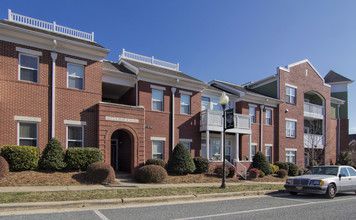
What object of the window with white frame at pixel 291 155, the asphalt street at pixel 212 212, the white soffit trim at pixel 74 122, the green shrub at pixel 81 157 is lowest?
the window with white frame at pixel 291 155

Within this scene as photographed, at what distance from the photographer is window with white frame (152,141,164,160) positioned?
18.9 metres

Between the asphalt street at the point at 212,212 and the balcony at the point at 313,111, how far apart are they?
21827 mm

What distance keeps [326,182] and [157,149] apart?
10.8 metres

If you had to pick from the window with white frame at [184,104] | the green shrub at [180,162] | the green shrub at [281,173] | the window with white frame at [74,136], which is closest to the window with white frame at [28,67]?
the window with white frame at [74,136]

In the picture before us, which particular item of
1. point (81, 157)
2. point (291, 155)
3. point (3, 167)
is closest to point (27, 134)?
point (3, 167)

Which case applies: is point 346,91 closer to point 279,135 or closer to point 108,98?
point 279,135

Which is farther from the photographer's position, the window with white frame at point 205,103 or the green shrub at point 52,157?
the window with white frame at point 205,103

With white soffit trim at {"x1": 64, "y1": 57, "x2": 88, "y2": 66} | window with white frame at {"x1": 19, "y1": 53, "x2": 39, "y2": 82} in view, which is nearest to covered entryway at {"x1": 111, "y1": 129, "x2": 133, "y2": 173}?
white soffit trim at {"x1": 64, "y1": 57, "x2": 88, "y2": 66}

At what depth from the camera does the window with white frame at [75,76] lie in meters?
15.7

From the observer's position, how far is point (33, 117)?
563 inches

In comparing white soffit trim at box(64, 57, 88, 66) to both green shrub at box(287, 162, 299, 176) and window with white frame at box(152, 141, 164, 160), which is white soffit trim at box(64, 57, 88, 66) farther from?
green shrub at box(287, 162, 299, 176)

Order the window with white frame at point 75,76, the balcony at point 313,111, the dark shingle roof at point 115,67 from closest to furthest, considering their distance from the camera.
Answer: the window with white frame at point 75,76
the dark shingle roof at point 115,67
the balcony at point 313,111

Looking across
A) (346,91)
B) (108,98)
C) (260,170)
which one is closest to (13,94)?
(108,98)

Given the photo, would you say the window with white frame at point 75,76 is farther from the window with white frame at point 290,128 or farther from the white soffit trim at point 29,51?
the window with white frame at point 290,128
